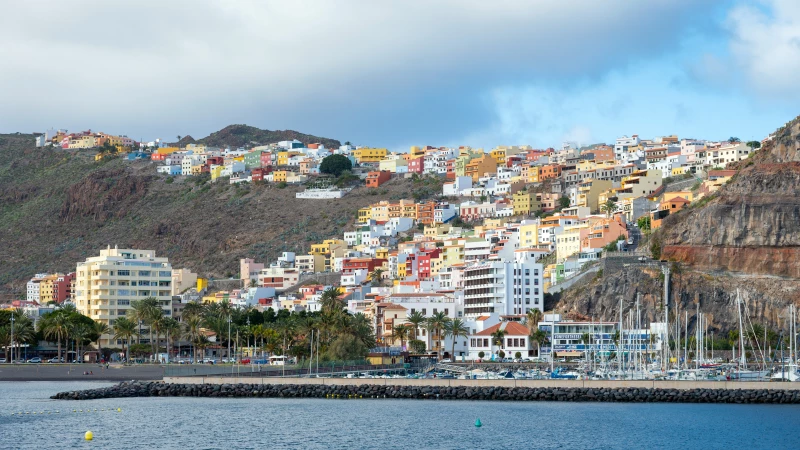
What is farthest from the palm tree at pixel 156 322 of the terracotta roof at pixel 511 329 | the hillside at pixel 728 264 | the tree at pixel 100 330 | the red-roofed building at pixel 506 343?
the hillside at pixel 728 264

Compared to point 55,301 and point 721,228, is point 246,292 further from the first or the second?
point 721,228

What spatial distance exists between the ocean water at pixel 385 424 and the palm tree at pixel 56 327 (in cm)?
3690

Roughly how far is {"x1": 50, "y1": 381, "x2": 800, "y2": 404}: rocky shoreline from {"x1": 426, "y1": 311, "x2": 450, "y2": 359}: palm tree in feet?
127

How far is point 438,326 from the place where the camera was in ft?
384

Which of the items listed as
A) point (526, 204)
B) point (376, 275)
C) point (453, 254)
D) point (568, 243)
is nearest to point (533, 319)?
point (568, 243)

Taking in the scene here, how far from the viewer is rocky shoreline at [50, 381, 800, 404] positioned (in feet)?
237

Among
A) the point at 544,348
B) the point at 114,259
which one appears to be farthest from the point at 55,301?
the point at 544,348

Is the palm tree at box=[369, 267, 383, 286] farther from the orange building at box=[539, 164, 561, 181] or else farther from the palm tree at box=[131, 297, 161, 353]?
the palm tree at box=[131, 297, 161, 353]

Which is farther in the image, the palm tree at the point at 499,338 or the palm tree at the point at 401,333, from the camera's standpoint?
the palm tree at the point at 401,333

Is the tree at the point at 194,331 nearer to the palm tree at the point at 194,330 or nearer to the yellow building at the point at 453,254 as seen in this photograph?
the palm tree at the point at 194,330

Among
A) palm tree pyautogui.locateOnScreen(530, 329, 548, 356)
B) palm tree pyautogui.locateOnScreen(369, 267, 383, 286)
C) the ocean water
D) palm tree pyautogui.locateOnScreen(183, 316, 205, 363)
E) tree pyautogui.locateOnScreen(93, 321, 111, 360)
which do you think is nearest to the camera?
the ocean water

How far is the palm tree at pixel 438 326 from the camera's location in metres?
117

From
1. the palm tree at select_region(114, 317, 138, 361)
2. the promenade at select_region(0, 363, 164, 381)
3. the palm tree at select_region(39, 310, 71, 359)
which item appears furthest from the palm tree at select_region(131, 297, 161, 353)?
the promenade at select_region(0, 363, 164, 381)

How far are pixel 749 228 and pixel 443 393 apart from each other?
2196 inches
